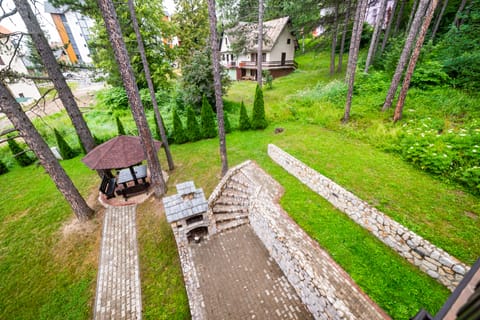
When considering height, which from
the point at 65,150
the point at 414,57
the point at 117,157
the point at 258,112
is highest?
the point at 414,57

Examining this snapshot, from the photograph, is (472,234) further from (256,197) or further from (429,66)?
(429,66)

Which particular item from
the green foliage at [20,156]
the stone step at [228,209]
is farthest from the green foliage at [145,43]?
the stone step at [228,209]

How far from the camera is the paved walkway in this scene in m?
5.50

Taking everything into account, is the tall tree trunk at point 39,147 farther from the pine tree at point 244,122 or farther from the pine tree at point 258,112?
the pine tree at point 258,112

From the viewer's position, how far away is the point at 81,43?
47.2 meters

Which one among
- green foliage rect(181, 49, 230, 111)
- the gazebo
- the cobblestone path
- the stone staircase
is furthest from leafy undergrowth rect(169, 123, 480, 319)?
green foliage rect(181, 49, 230, 111)

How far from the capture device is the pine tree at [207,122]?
46.9 feet

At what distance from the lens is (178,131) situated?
1452 centimetres

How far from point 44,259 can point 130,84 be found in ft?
22.7

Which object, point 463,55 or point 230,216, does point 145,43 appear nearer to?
point 230,216

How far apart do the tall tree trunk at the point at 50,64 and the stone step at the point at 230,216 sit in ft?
25.6

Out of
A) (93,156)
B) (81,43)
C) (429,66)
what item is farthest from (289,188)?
(81,43)

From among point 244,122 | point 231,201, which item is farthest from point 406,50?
point 231,201

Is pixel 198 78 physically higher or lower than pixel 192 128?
higher
